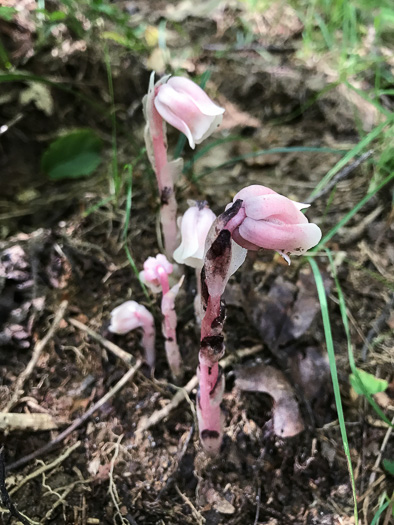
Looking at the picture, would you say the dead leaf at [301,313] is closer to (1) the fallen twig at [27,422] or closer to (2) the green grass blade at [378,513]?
(2) the green grass blade at [378,513]

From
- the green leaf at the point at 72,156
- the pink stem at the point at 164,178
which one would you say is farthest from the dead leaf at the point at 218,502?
the green leaf at the point at 72,156

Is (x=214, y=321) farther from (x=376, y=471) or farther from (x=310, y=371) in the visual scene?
(x=376, y=471)

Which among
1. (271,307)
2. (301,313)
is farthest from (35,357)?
(301,313)

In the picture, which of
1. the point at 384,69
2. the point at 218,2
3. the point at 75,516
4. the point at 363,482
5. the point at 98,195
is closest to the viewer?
the point at 75,516

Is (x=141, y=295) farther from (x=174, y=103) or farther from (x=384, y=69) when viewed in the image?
(x=384, y=69)

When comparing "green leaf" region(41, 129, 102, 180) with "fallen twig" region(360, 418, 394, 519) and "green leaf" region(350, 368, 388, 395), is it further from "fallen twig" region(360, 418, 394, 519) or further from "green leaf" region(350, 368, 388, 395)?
"fallen twig" region(360, 418, 394, 519)

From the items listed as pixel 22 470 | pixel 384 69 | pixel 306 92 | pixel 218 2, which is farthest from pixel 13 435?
pixel 218 2
